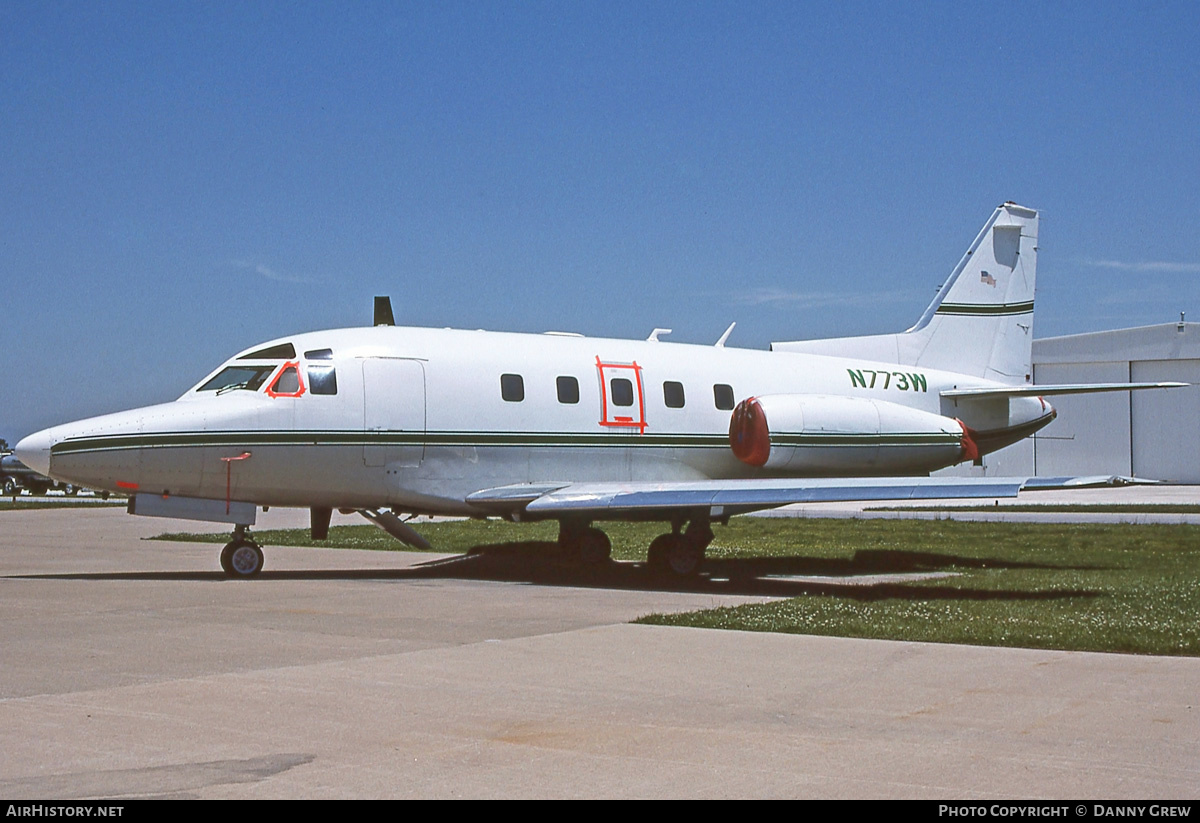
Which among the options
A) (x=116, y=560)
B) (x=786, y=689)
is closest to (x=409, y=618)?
(x=786, y=689)

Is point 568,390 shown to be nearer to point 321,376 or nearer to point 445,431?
point 445,431

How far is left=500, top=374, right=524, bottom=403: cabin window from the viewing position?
1841cm

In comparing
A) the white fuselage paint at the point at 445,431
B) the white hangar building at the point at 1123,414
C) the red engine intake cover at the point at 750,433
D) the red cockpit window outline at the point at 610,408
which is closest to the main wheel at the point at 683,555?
the white fuselage paint at the point at 445,431

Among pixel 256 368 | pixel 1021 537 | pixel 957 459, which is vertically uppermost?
pixel 256 368

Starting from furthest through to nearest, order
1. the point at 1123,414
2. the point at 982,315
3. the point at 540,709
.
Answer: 1. the point at 1123,414
2. the point at 982,315
3. the point at 540,709

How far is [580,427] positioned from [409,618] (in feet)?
21.7

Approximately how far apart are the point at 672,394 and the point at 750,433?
1.35m

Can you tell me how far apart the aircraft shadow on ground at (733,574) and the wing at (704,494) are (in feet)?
3.20

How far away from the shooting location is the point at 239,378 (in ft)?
57.3


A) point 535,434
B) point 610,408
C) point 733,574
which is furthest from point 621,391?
point 733,574

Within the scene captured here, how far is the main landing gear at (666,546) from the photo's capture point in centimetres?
1830

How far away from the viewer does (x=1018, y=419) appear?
73.9 feet

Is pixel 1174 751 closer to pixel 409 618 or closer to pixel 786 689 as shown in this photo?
pixel 786 689

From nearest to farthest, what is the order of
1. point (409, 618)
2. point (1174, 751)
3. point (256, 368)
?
point (1174, 751), point (409, 618), point (256, 368)
